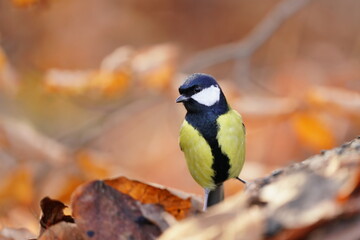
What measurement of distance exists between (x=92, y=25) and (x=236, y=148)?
3.99m

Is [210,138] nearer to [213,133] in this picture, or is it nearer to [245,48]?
[213,133]

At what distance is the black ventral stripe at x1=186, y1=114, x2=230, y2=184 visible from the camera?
152 centimetres

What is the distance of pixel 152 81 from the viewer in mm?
2932

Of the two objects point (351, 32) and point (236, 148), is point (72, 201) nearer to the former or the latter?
point (236, 148)

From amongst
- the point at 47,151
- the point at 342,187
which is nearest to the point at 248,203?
the point at 342,187

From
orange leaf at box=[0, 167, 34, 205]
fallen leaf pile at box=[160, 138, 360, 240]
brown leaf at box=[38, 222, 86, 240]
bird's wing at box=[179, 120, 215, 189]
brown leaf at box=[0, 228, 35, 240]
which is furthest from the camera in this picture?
orange leaf at box=[0, 167, 34, 205]

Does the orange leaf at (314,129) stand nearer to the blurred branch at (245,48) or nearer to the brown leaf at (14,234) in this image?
the blurred branch at (245,48)

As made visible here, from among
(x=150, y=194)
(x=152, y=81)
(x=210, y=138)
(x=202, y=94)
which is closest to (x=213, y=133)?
(x=210, y=138)

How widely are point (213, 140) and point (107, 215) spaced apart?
2.30ft

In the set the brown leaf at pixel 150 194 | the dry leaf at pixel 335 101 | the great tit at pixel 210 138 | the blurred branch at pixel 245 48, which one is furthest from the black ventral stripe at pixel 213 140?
the blurred branch at pixel 245 48

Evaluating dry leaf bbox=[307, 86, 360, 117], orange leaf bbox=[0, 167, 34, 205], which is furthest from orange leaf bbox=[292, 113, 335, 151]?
orange leaf bbox=[0, 167, 34, 205]

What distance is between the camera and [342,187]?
26.8 inches

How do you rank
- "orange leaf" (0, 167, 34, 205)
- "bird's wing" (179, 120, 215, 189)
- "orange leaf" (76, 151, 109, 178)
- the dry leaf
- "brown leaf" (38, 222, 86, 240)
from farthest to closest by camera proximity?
"orange leaf" (76, 151, 109, 178)
"orange leaf" (0, 167, 34, 205)
the dry leaf
"bird's wing" (179, 120, 215, 189)
"brown leaf" (38, 222, 86, 240)

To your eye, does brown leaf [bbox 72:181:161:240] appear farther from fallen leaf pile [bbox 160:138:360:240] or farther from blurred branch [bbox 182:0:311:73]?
blurred branch [bbox 182:0:311:73]
